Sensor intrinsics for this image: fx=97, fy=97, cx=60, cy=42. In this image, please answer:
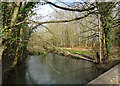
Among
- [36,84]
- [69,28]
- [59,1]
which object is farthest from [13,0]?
[69,28]

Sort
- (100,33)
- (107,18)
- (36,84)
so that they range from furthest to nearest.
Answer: (100,33) → (107,18) → (36,84)

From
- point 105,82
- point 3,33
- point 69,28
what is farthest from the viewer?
point 69,28

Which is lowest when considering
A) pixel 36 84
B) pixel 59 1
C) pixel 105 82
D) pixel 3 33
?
pixel 36 84

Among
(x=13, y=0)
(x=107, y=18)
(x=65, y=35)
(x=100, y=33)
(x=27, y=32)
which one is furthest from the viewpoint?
(x=65, y=35)

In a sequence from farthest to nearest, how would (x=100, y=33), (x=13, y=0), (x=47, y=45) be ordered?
(x=100, y=33) < (x=13, y=0) < (x=47, y=45)

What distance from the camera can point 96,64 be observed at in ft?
24.3

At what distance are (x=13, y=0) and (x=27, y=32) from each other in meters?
3.06

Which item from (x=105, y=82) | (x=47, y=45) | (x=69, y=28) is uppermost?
(x=69, y=28)

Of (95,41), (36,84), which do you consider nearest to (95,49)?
(95,41)

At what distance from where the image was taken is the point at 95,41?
7.83 m

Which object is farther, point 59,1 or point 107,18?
point 107,18

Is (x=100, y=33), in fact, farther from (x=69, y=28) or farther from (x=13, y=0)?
(x=69, y=28)

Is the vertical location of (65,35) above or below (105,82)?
above

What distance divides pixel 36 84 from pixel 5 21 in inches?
123
